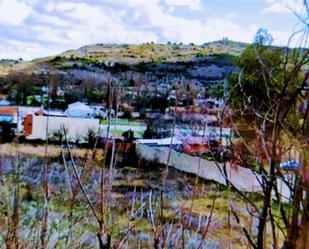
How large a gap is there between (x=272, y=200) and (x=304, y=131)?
152mm

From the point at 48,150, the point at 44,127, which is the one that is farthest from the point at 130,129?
the point at 48,150

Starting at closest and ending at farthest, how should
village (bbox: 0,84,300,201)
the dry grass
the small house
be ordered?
the dry grass, village (bbox: 0,84,300,201), the small house

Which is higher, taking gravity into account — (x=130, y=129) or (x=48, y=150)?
(x=48, y=150)

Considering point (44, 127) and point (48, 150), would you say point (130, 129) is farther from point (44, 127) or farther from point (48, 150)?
point (48, 150)

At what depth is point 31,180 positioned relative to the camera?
15.6 ft

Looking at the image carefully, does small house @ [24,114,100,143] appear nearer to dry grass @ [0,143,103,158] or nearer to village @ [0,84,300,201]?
village @ [0,84,300,201]

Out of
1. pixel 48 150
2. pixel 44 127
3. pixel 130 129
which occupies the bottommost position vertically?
pixel 44 127

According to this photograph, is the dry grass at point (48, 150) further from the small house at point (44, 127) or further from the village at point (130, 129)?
the small house at point (44, 127)

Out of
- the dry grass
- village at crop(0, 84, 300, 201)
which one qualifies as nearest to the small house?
village at crop(0, 84, 300, 201)

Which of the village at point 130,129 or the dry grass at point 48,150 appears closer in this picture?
the dry grass at point 48,150

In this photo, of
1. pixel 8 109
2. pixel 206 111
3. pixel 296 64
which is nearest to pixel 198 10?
pixel 206 111

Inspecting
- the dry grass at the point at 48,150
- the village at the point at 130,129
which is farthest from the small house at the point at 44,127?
the dry grass at the point at 48,150

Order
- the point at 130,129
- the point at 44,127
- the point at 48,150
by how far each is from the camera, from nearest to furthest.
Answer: the point at 48,150, the point at 130,129, the point at 44,127

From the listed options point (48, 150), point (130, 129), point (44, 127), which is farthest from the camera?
point (44, 127)
